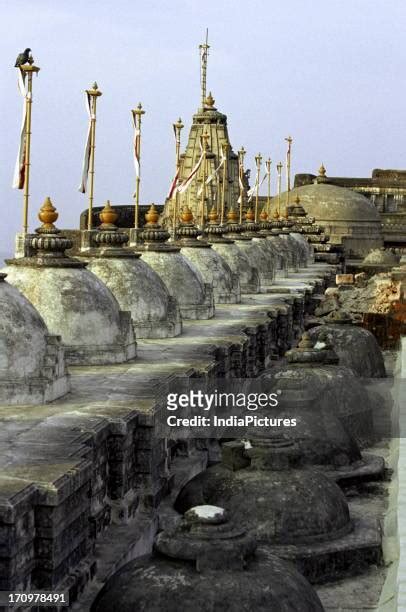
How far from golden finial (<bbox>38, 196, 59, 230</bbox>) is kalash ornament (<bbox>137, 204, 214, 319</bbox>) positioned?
22.7ft

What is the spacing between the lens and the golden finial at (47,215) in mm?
17312

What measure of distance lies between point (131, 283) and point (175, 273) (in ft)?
12.8

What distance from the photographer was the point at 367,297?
31.9 m

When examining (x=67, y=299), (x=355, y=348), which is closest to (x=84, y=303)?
(x=67, y=299)

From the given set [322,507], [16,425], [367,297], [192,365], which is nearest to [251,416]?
[192,365]

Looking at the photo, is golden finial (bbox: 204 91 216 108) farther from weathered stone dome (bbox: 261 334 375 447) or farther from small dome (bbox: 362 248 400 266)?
weathered stone dome (bbox: 261 334 375 447)

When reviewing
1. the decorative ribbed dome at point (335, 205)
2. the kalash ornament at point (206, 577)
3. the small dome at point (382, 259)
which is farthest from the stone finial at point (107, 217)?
the decorative ribbed dome at point (335, 205)

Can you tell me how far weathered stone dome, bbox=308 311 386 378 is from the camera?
23062 millimetres

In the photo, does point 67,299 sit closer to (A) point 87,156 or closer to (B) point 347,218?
(A) point 87,156

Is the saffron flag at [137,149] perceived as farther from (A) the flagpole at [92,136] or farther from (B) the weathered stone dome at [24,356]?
(B) the weathered stone dome at [24,356]

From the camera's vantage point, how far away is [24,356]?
1386 cm

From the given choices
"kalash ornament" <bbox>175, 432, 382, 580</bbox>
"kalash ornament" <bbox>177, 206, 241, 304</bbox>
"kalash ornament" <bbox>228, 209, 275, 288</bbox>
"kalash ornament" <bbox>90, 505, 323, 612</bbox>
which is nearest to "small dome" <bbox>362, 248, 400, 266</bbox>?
"kalash ornament" <bbox>228, 209, 275, 288</bbox>

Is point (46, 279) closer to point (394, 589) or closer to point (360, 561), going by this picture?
point (360, 561)

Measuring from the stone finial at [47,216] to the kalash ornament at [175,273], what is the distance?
272 inches
